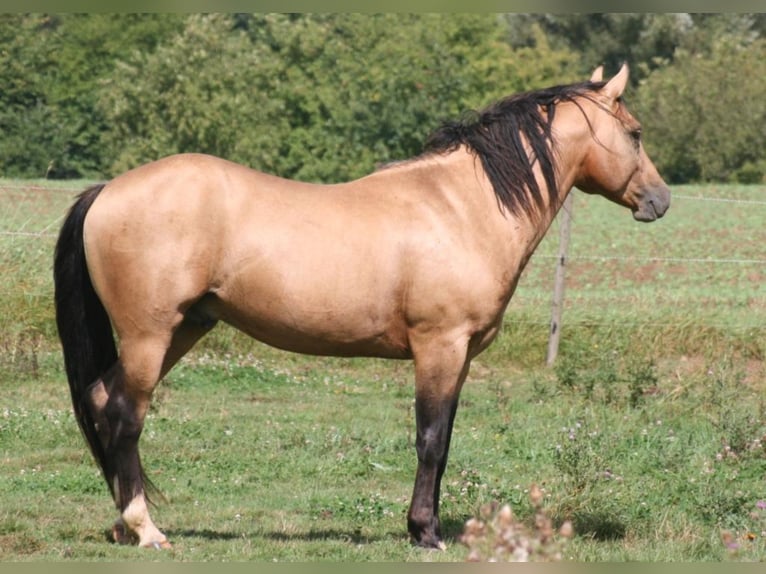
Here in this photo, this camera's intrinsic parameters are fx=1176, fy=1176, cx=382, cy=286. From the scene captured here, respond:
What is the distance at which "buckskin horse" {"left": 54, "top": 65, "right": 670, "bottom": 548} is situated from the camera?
6.02 m

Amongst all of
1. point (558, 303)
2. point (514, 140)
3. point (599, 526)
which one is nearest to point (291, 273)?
point (514, 140)

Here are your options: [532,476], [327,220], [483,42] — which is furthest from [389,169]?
[483,42]

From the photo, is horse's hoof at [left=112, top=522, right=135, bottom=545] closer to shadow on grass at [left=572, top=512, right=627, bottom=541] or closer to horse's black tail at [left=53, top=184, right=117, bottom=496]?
horse's black tail at [left=53, top=184, right=117, bottom=496]

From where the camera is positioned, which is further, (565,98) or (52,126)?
(52,126)

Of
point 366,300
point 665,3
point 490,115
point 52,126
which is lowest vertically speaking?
point 52,126

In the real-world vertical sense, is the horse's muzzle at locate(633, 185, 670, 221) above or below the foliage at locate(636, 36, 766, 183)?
above

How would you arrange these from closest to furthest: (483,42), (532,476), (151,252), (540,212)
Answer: (151,252) < (540,212) < (532,476) < (483,42)

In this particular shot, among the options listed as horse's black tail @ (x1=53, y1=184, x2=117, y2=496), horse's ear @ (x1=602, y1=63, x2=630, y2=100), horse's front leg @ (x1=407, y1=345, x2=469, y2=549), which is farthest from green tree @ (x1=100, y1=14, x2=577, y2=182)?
horse's front leg @ (x1=407, y1=345, x2=469, y2=549)

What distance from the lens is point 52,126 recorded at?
30156mm

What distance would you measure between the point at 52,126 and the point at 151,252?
25.6 metres

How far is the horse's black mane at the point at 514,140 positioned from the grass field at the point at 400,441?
167 centimetres

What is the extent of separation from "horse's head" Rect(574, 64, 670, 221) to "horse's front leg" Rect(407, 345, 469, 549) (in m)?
1.38

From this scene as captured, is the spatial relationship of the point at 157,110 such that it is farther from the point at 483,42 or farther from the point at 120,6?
the point at 120,6

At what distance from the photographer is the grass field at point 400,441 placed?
6.42m
